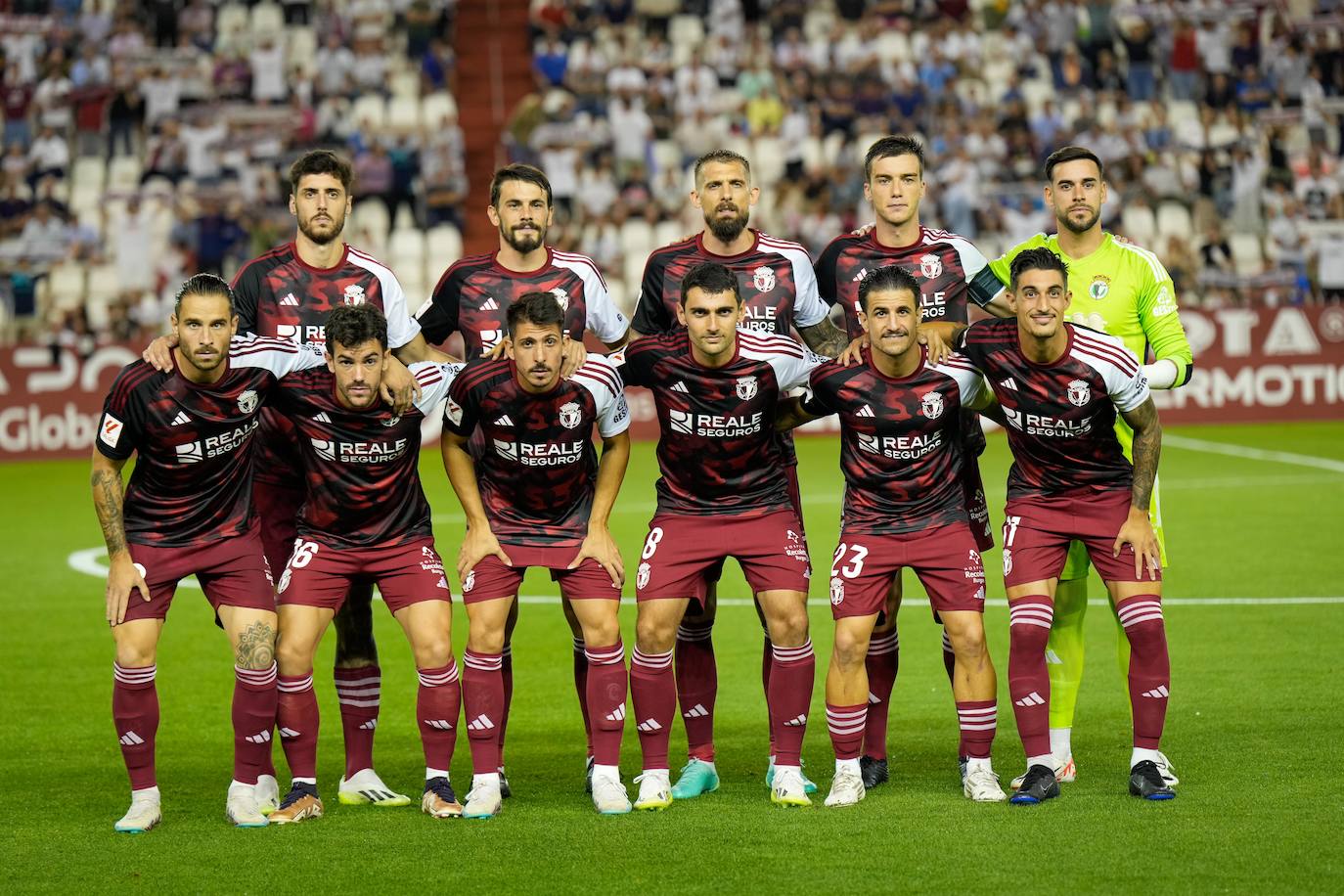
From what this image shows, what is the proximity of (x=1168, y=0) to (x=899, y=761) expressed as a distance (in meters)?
23.3

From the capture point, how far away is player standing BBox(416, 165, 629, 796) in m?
7.55

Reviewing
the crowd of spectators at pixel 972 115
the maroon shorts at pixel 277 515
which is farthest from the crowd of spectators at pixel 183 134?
the maroon shorts at pixel 277 515

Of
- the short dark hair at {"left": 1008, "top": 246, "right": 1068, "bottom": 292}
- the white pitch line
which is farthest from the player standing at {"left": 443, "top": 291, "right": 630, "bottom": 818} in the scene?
the white pitch line

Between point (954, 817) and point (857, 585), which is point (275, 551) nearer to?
point (857, 585)

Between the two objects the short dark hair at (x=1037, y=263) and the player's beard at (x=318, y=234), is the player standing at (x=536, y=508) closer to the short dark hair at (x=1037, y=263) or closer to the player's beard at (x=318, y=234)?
the player's beard at (x=318, y=234)

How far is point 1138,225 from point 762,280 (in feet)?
60.8

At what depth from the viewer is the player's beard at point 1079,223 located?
755 cm

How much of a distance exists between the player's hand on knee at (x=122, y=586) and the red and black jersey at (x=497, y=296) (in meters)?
1.73

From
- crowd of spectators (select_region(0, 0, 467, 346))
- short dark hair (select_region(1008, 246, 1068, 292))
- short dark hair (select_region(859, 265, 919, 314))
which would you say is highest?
crowd of spectators (select_region(0, 0, 467, 346))

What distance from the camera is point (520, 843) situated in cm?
649

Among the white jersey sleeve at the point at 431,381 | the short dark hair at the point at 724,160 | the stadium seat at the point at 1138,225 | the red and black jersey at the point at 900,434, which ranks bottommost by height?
the red and black jersey at the point at 900,434

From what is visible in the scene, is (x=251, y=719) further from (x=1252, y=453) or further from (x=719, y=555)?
(x=1252, y=453)

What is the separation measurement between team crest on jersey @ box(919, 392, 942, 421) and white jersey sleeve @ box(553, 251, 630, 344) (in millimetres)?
1491

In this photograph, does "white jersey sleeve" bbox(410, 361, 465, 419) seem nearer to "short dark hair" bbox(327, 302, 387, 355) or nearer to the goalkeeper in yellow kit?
"short dark hair" bbox(327, 302, 387, 355)
